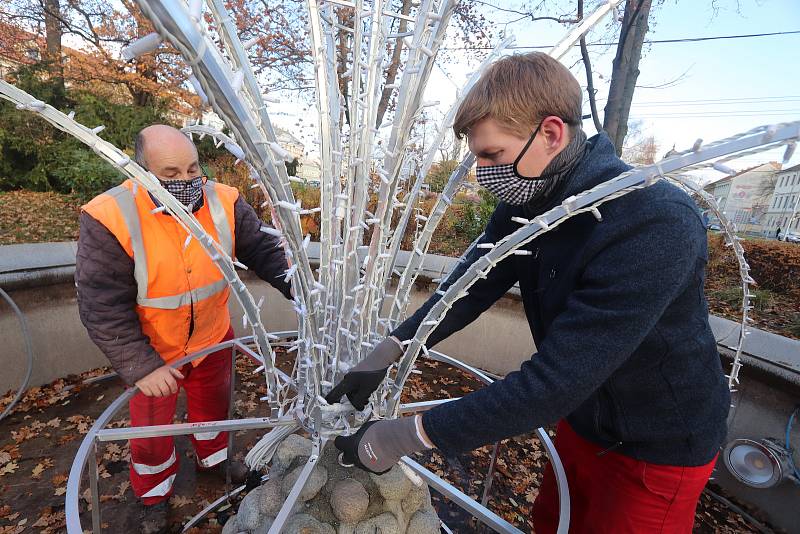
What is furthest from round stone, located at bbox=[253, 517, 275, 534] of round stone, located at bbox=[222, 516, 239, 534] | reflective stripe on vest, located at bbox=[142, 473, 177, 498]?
reflective stripe on vest, located at bbox=[142, 473, 177, 498]

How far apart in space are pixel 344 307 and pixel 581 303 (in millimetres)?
606

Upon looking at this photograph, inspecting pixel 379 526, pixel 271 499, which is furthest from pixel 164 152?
pixel 379 526

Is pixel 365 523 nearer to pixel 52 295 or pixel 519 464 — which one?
pixel 519 464

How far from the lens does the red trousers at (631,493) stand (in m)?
1.24

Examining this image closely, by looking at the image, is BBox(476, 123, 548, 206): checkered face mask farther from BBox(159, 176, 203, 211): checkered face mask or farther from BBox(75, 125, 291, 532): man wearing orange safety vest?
BBox(159, 176, 203, 211): checkered face mask

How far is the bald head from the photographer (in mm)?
1615

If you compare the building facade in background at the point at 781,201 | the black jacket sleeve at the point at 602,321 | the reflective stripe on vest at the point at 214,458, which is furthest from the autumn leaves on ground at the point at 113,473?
the building facade in background at the point at 781,201

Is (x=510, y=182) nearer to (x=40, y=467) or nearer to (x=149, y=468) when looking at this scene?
(x=149, y=468)

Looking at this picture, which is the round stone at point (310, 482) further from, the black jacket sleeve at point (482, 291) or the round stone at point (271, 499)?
the black jacket sleeve at point (482, 291)

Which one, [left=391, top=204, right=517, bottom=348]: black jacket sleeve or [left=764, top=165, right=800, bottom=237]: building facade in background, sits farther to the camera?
[left=764, top=165, right=800, bottom=237]: building facade in background

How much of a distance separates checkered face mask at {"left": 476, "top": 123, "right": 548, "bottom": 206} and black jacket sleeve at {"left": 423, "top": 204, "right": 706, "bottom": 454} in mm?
245

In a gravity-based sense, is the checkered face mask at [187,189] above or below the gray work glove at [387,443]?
above

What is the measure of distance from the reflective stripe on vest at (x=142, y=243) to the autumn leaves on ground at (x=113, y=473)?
1.32 m

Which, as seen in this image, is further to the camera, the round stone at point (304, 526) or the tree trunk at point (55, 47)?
the tree trunk at point (55, 47)
